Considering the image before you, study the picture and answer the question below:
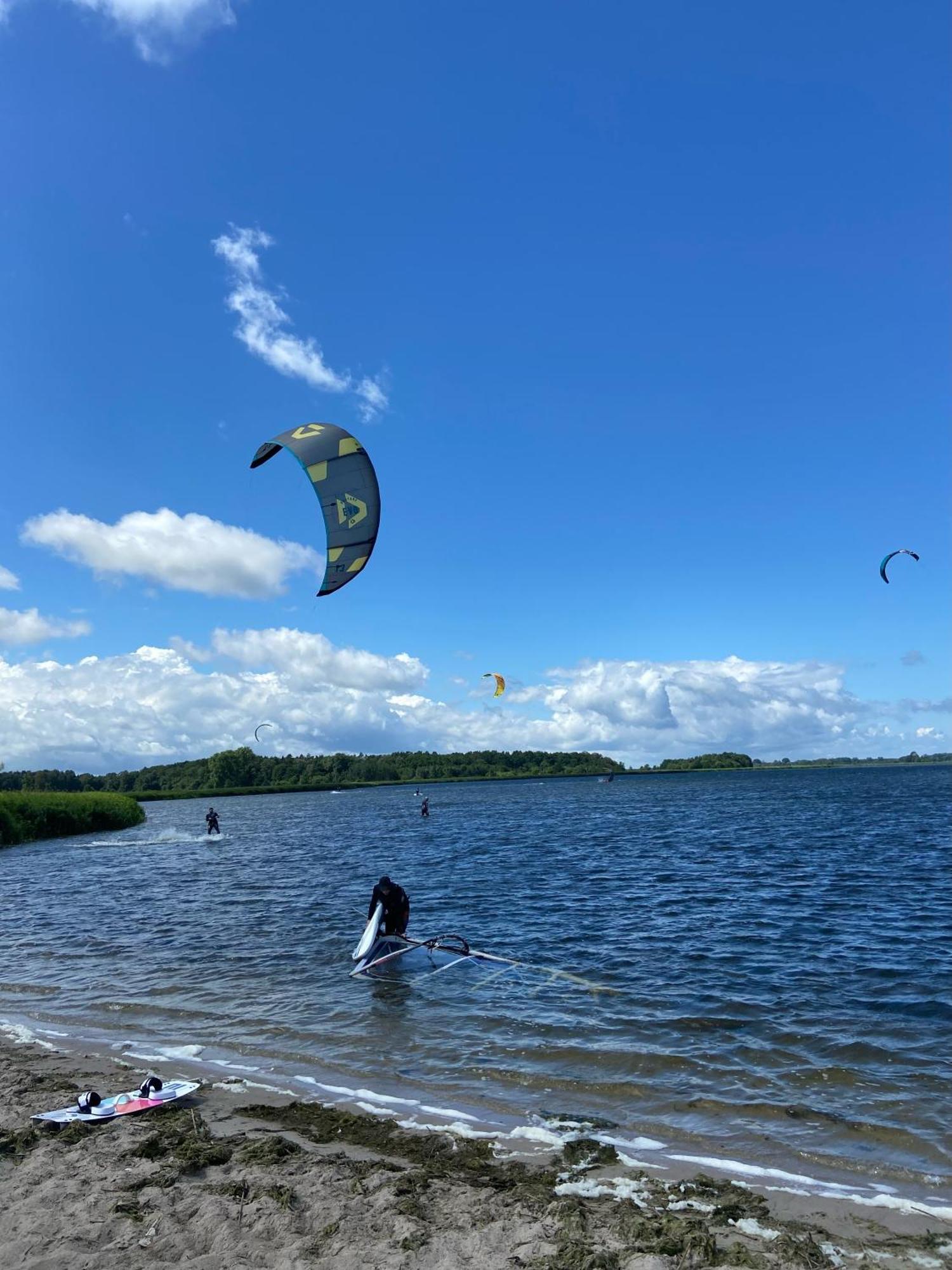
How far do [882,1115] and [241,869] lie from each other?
2521 centimetres

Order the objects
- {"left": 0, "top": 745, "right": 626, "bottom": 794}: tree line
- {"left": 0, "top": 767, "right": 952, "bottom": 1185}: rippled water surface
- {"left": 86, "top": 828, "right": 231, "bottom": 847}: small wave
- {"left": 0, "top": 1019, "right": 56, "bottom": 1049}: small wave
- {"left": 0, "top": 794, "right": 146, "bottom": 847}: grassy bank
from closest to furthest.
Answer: {"left": 0, "top": 767, "right": 952, "bottom": 1185}: rippled water surface → {"left": 0, "top": 1019, "right": 56, "bottom": 1049}: small wave → {"left": 86, "top": 828, "right": 231, "bottom": 847}: small wave → {"left": 0, "top": 794, "right": 146, "bottom": 847}: grassy bank → {"left": 0, "top": 745, "right": 626, "bottom": 794}: tree line

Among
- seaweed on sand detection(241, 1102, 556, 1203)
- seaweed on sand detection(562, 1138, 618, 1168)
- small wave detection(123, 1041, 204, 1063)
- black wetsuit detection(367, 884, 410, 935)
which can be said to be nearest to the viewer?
seaweed on sand detection(241, 1102, 556, 1203)

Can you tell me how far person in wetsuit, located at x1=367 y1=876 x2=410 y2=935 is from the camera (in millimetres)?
14164

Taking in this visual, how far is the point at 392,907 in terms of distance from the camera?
14.2 meters

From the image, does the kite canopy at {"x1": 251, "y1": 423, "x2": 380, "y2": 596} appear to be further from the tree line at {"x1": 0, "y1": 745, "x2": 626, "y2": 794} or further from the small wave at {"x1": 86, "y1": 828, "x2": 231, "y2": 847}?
the tree line at {"x1": 0, "y1": 745, "x2": 626, "y2": 794}

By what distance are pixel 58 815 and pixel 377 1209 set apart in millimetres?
49872

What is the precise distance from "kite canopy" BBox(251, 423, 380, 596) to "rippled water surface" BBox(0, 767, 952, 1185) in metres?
6.05

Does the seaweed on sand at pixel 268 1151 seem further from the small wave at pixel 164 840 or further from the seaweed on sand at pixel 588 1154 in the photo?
the small wave at pixel 164 840

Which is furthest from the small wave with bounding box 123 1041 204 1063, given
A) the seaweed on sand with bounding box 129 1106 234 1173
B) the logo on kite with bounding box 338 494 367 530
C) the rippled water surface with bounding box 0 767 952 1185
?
the logo on kite with bounding box 338 494 367 530

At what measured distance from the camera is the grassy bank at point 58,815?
1720 inches

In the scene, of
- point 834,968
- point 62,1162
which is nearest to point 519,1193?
point 62,1162

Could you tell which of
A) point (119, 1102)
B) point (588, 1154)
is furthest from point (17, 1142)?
point (588, 1154)

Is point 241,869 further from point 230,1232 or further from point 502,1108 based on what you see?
point 230,1232

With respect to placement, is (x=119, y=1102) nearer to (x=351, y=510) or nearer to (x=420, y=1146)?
(x=420, y=1146)
